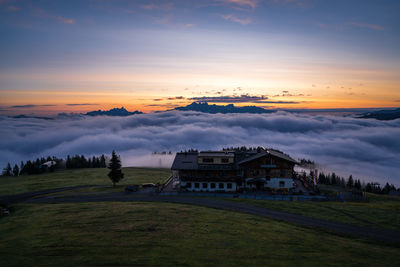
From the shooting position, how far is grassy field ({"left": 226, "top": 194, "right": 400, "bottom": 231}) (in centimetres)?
4098

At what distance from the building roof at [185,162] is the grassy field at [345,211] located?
633 inches

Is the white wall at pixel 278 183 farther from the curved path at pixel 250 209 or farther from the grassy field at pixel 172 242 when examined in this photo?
the grassy field at pixel 172 242

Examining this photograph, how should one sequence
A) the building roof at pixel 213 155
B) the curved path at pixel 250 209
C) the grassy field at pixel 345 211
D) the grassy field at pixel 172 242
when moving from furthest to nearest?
the building roof at pixel 213 155 → the grassy field at pixel 345 211 → the curved path at pixel 250 209 → the grassy field at pixel 172 242

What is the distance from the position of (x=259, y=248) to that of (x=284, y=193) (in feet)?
122

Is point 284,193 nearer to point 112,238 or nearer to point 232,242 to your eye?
point 232,242

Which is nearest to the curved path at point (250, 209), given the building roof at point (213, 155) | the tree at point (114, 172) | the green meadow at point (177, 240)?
the green meadow at point (177, 240)

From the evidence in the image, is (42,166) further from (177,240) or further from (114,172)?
(177,240)

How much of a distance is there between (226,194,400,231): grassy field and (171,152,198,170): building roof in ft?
52.8

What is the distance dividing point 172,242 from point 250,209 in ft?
76.9

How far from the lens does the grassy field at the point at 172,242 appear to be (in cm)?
2392

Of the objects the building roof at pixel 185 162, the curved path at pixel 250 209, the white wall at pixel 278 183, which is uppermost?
the building roof at pixel 185 162

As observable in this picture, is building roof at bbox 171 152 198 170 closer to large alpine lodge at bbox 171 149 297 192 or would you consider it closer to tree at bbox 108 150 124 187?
large alpine lodge at bbox 171 149 297 192

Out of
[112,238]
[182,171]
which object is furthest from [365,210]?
[112,238]

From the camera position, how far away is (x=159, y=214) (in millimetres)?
40031
